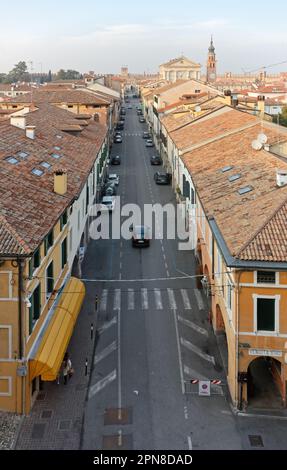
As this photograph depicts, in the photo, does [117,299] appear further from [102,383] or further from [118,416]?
[118,416]

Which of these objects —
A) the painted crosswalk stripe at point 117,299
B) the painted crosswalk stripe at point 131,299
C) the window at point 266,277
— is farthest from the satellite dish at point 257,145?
the window at point 266,277

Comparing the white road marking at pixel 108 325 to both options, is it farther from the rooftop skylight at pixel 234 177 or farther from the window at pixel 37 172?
the rooftop skylight at pixel 234 177

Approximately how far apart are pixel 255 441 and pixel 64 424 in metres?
7.42

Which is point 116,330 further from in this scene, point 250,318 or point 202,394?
point 250,318

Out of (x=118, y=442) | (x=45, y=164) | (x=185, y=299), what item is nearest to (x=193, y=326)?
(x=185, y=299)

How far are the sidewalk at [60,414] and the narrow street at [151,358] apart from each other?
47 cm

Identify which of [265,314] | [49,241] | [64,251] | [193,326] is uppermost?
[49,241]

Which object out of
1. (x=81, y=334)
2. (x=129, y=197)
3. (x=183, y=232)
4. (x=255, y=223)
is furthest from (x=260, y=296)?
(x=129, y=197)

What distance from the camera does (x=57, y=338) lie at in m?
25.0

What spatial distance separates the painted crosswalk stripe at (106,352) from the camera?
1094 inches

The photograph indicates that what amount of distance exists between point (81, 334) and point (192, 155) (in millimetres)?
19547

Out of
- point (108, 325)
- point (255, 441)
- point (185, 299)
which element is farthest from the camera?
point (185, 299)

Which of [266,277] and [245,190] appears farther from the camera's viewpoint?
[245,190]

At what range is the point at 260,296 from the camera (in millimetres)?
22891
